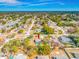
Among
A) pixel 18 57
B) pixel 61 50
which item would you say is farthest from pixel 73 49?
pixel 18 57

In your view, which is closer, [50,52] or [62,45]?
[50,52]

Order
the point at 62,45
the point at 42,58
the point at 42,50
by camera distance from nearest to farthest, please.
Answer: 1. the point at 42,58
2. the point at 42,50
3. the point at 62,45

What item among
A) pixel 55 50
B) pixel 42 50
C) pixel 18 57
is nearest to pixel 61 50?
pixel 55 50

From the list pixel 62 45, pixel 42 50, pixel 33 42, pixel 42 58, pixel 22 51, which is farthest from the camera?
pixel 33 42

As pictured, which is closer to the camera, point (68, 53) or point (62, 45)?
point (68, 53)

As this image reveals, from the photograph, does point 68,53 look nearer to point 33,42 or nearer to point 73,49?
point 73,49

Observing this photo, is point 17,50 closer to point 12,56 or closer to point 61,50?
point 12,56

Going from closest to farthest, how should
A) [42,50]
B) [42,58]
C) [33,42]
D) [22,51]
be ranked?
[42,58]
[42,50]
[22,51]
[33,42]
